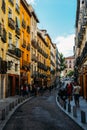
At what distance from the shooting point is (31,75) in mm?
57625

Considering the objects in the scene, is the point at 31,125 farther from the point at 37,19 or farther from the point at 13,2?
the point at 37,19

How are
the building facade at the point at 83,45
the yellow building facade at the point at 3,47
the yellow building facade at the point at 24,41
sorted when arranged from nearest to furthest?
the building facade at the point at 83,45
the yellow building facade at the point at 3,47
the yellow building facade at the point at 24,41

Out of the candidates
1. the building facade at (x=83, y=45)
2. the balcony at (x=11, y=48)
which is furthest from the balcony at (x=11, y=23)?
the building facade at (x=83, y=45)

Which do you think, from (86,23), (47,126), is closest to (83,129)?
(47,126)

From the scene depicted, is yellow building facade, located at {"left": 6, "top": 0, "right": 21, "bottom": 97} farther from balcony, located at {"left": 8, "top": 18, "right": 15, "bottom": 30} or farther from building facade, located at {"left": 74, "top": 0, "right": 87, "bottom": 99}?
building facade, located at {"left": 74, "top": 0, "right": 87, "bottom": 99}

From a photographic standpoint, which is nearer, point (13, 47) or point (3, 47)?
point (3, 47)

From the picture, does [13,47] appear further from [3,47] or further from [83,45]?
[83,45]

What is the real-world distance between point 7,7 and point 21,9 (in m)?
9.79

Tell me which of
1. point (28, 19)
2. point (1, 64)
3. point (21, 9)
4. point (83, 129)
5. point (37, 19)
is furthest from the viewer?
point (37, 19)

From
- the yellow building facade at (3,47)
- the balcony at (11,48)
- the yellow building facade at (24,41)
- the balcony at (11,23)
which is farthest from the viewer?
the yellow building facade at (24,41)

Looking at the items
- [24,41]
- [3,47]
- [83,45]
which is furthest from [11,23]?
[24,41]

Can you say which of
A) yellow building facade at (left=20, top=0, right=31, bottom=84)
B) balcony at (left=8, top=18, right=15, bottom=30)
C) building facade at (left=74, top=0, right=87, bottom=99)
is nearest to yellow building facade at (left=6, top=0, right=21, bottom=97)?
balcony at (left=8, top=18, right=15, bottom=30)

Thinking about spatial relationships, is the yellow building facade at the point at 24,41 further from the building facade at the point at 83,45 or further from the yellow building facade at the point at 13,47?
the building facade at the point at 83,45

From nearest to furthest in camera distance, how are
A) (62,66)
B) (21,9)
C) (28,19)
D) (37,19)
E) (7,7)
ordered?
(7,7), (21,9), (28,19), (37,19), (62,66)
